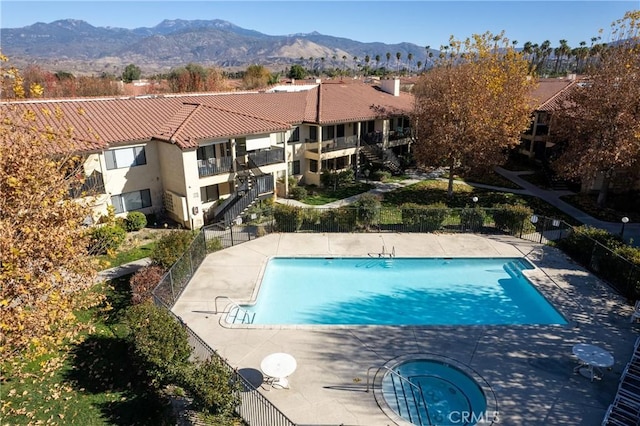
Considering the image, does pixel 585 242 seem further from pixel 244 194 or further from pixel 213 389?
pixel 244 194

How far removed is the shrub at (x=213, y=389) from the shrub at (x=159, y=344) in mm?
755

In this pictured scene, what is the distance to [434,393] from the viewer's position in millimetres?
14000

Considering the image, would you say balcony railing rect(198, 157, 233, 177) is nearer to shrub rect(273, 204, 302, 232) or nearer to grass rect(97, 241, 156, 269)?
shrub rect(273, 204, 302, 232)

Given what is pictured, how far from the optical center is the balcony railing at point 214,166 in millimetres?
28766

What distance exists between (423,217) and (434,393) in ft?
48.2

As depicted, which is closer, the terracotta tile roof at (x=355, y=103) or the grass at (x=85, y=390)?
the grass at (x=85, y=390)

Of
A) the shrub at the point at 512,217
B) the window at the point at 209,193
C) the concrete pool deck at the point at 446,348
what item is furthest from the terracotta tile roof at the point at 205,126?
the shrub at the point at 512,217

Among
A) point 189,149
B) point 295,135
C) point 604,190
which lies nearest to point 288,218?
point 189,149

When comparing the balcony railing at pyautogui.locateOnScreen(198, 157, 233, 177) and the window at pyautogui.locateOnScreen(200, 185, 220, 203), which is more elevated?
the balcony railing at pyautogui.locateOnScreen(198, 157, 233, 177)

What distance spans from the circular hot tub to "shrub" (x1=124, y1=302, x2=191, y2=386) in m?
6.43

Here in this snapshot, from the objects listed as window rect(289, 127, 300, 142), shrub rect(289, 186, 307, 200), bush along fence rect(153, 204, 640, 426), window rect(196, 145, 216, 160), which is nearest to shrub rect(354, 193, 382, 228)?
bush along fence rect(153, 204, 640, 426)

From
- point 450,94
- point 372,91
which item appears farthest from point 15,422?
point 372,91

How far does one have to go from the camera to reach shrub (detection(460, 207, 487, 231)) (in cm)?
2705

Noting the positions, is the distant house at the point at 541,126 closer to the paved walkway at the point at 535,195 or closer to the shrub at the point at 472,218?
the paved walkway at the point at 535,195
